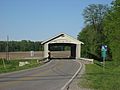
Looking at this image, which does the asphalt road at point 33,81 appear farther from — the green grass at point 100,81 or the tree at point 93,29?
the tree at point 93,29

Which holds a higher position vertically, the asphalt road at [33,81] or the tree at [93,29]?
the tree at [93,29]

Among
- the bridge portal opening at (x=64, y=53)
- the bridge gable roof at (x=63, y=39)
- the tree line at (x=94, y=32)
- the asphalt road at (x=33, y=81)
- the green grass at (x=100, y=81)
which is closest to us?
the green grass at (x=100, y=81)

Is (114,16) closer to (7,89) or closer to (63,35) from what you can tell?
(63,35)

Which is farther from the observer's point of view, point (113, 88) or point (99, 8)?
point (99, 8)

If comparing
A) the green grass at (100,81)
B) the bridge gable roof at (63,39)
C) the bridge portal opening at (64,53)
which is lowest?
the green grass at (100,81)

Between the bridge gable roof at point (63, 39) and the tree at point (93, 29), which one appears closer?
the bridge gable roof at point (63, 39)

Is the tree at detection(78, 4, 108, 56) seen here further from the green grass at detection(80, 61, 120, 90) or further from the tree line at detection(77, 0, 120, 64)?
the green grass at detection(80, 61, 120, 90)

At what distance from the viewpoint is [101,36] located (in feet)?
301

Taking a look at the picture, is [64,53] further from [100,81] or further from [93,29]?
[100,81]

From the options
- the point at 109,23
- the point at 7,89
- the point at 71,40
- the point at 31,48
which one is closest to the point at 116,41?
the point at 109,23

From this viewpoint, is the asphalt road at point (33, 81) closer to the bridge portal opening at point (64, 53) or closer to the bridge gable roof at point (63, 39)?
the bridge gable roof at point (63, 39)

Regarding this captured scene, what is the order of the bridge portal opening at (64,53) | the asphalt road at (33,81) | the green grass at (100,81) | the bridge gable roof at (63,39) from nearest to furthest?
the green grass at (100,81), the asphalt road at (33,81), the bridge gable roof at (63,39), the bridge portal opening at (64,53)

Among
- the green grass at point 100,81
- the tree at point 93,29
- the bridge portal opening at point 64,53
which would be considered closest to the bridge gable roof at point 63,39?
the bridge portal opening at point 64,53

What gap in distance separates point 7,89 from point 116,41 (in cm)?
4112
